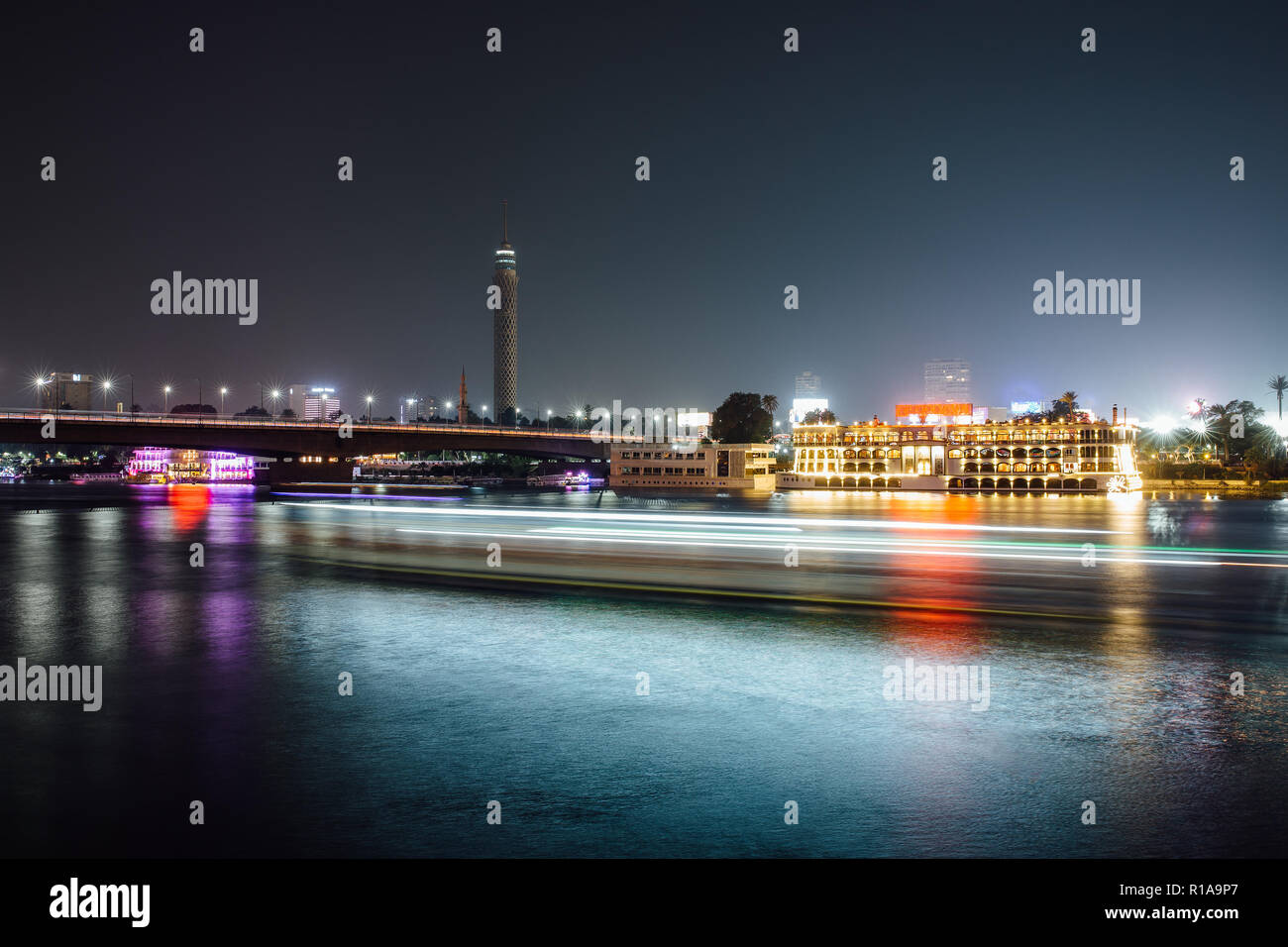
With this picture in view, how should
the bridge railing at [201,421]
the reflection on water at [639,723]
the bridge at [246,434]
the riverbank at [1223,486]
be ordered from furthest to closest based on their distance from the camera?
1. the riverbank at [1223,486]
2. the bridge railing at [201,421]
3. the bridge at [246,434]
4. the reflection on water at [639,723]

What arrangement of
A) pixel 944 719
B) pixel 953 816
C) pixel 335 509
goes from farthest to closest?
pixel 335 509
pixel 944 719
pixel 953 816

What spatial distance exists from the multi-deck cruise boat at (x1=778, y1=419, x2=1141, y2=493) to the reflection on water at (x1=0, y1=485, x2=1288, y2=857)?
15070cm

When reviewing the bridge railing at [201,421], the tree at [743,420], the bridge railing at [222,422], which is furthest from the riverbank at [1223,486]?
the bridge railing at [201,421]

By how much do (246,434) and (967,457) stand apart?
13766 centimetres

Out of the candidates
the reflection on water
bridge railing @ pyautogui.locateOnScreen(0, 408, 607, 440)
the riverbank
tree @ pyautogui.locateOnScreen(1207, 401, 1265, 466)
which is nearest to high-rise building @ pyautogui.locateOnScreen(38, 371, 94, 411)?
bridge railing @ pyautogui.locateOnScreen(0, 408, 607, 440)

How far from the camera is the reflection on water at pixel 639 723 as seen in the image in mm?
5473

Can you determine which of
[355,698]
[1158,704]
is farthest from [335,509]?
[1158,704]

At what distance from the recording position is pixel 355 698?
877 centimetres

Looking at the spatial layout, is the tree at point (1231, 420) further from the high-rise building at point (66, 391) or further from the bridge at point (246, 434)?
the high-rise building at point (66, 391)

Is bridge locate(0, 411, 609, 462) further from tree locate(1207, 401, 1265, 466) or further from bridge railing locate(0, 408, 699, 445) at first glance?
tree locate(1207, 401, 1265, 466)

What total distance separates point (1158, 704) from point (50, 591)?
19.2 metres

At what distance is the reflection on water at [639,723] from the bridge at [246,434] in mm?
72885

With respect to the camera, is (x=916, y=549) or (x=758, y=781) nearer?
(x=758, y=781)

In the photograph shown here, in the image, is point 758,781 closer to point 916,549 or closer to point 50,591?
point 50,591
